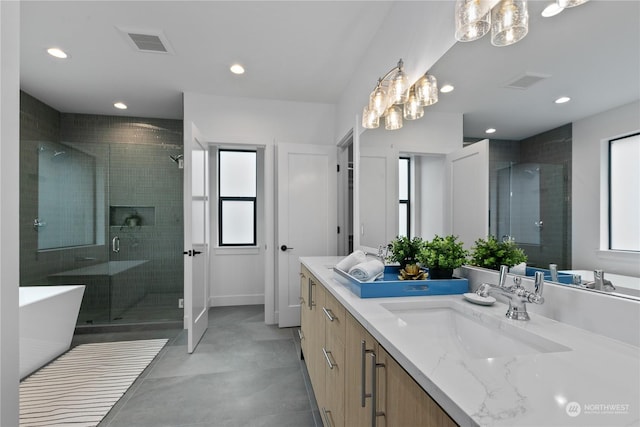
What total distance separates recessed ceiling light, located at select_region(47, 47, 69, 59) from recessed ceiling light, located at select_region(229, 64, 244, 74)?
1.34 m

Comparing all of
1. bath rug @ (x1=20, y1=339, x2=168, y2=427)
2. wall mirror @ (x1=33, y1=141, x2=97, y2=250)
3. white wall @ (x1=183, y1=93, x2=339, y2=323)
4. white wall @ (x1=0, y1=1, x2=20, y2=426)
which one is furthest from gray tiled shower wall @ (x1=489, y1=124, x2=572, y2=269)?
wall mirror @ (x1=33, y1=141, x2=97, y2=250)

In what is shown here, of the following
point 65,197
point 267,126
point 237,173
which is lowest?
point 65,197

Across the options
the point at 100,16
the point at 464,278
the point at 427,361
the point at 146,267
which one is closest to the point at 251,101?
the point at 100,16

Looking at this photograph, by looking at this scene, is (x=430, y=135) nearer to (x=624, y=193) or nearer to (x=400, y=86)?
(x=400, y=86)

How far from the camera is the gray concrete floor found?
5.90ft

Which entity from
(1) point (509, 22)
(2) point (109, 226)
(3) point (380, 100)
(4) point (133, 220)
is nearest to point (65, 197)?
(2) point (109, 226)

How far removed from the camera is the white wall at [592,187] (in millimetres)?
809

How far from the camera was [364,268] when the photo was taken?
1.38 meters

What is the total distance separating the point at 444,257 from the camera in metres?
1.35

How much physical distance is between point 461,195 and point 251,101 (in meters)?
2.84

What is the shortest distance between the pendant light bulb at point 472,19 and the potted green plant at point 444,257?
2.83ft

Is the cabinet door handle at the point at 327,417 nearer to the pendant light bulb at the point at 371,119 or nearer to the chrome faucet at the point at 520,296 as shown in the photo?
the chrome faucet at the point at 520,296

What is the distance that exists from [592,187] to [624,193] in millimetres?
86

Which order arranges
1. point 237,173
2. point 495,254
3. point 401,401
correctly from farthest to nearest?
point 237,173
point 495,254
point 401,401
